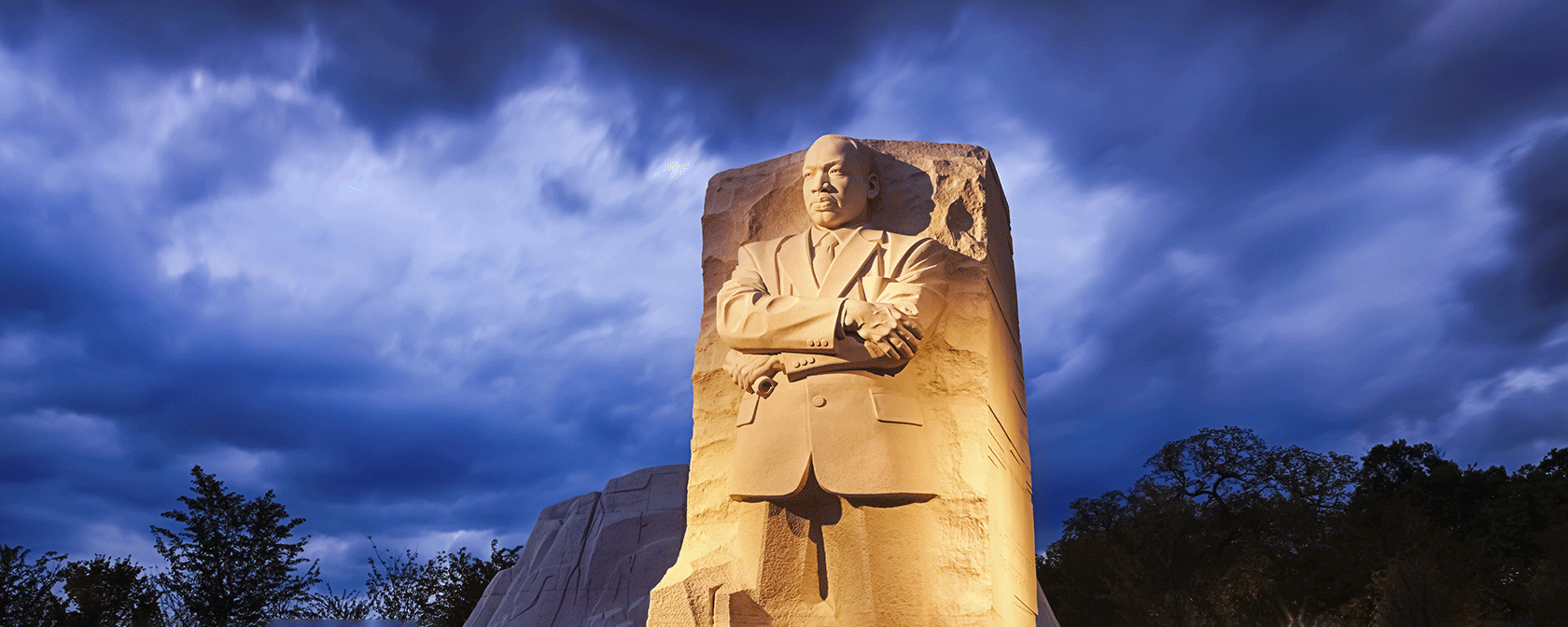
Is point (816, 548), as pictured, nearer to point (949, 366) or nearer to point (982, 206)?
point (949, 366)

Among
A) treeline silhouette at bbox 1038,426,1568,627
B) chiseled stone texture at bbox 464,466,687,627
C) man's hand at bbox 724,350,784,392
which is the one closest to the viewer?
man's hand at bbox 724,350,784,392

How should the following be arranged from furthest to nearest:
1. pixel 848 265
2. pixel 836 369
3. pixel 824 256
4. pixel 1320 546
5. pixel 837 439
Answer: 1. pixel 1320 546
2. pixel 824 256
3. pixel 848 265
4. pixel 836 369
5. pixel 837 439

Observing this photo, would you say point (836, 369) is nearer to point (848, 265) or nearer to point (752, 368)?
point (752, 368)

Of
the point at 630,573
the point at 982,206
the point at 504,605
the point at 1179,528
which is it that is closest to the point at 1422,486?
the point at 1179,528

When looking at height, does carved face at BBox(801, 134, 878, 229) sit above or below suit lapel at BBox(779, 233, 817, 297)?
above

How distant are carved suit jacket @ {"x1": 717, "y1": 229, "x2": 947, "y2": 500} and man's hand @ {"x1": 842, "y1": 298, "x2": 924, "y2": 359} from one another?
42 mm

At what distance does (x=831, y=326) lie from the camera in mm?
3924

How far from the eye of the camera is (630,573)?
41.7 ft

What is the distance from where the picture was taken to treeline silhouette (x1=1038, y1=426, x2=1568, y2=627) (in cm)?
1712

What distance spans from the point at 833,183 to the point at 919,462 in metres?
1.37

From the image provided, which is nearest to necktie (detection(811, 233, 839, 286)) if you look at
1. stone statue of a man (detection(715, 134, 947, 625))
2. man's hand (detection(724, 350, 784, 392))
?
stone statue of a man (detection(715, 134, 947, 625))

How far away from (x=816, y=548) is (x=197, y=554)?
1514cm

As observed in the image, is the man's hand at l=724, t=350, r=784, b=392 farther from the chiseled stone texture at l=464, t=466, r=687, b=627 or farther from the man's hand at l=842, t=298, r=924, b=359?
the chiseled stone texture at l=464, t=466, r=687, b=627

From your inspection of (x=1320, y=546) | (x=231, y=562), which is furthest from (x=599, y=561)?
(x=1320, y=546)
